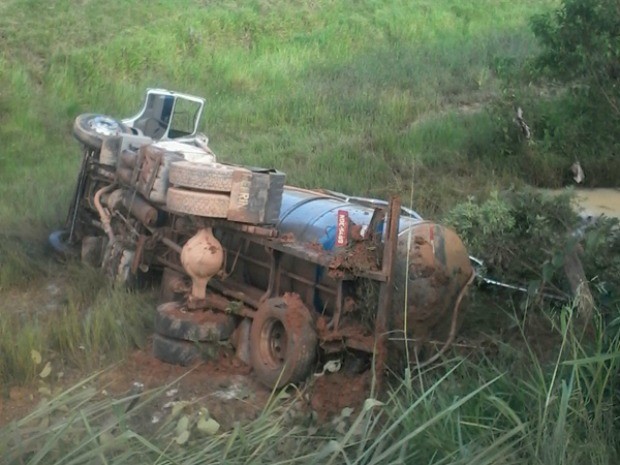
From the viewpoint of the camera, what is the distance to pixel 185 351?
677 cm

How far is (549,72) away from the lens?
36.3 feet

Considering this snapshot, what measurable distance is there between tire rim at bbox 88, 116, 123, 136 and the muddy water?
14.9 ft

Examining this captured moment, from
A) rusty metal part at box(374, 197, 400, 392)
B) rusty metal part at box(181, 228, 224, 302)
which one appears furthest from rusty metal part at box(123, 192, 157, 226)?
rusty metal part at box(374, 197, 400, 392)

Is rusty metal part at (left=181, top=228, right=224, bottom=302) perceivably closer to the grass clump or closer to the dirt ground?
the dirt ground

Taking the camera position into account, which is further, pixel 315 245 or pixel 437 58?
pixel 437 58

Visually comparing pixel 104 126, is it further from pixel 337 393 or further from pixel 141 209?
pixel 337 393

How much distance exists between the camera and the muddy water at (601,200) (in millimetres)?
10738

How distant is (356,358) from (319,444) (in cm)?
142

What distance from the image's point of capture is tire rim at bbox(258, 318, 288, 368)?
6.48 metres

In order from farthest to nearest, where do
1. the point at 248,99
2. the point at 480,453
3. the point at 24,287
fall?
the point at 248,99, the point at 24,287, the point at 480,453

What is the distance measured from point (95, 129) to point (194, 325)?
3364 millimetres

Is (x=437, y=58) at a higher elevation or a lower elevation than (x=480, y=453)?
higher

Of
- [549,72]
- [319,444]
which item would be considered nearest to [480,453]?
[319,444]

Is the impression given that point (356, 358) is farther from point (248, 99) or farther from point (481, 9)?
point (481, 9)
